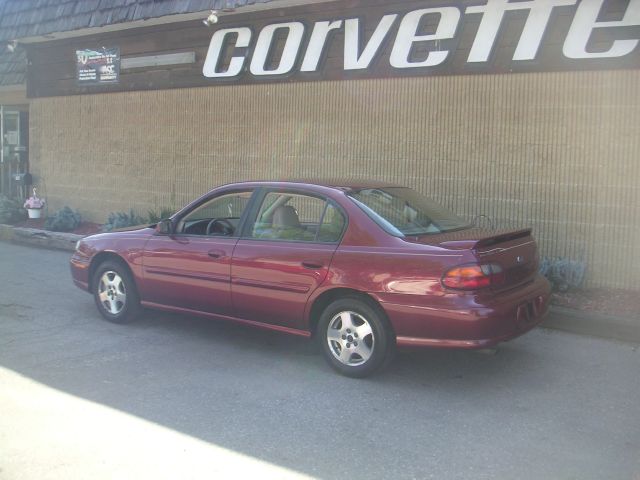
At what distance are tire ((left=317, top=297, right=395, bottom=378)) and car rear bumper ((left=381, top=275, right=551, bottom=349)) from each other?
0.13m

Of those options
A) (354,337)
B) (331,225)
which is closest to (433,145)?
(331,225)

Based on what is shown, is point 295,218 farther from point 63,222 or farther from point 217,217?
point 63,222

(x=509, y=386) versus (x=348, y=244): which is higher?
(x=348, y=244)

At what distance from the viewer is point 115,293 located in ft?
21.7

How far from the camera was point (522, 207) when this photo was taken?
26.5ft

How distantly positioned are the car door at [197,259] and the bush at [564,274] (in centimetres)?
360

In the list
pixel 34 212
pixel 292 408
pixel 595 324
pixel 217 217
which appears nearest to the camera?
pixel 292 408

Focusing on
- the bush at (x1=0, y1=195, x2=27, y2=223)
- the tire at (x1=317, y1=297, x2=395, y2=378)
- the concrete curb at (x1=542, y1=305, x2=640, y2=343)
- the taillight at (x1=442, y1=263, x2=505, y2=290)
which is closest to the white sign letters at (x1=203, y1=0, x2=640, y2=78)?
the concrete curb at (x1=542, y1=305, x2=640, y2=343)

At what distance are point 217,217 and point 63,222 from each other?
22.2ft

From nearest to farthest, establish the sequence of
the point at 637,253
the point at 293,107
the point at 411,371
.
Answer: the point at 411,371 < the point at 637,253 < the point at 293,107

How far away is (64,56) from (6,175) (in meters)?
3.76

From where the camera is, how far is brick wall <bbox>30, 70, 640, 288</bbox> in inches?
296

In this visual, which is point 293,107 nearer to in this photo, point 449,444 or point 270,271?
point 270,271

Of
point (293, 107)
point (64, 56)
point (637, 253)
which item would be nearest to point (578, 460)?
point (637, 253)
